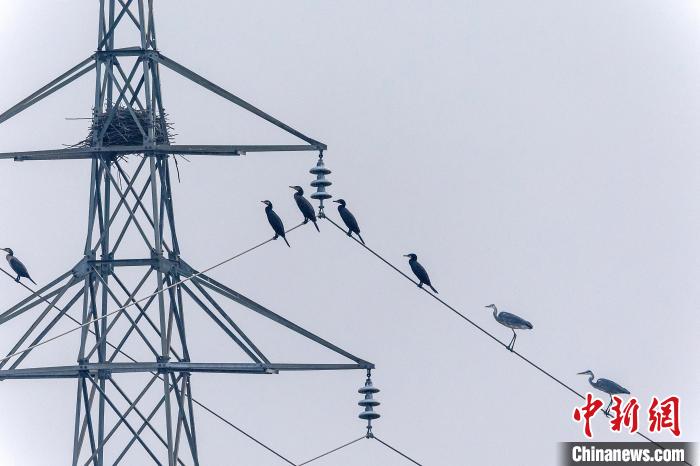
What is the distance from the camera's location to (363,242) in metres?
65.6

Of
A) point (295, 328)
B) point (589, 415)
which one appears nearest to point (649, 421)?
point (589, 415)

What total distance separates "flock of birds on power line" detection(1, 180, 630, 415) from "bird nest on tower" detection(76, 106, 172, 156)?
89.0 inches

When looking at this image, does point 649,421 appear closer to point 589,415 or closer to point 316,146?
point 589,415

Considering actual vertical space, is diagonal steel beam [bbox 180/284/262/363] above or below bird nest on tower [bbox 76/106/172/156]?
below

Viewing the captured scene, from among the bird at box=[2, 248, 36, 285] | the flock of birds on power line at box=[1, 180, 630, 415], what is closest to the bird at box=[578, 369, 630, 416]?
the flock of birds on power line at box=[1, 180, 630, 415]

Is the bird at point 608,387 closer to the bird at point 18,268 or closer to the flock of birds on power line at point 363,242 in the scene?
the flock of birds on power line at point 363,242

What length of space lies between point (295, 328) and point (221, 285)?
1526mm

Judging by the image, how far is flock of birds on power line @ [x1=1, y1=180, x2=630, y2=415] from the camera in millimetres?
65750

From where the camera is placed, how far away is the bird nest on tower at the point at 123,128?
6581cm

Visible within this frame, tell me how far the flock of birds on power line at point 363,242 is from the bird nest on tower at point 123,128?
2.26 metres

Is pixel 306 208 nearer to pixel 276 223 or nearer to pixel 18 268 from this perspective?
pixel 276 223

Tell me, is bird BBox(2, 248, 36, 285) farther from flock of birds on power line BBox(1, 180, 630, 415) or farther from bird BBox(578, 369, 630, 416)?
bird BBox(578, 369, 630, 416)

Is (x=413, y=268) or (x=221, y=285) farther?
(x=413, y=268)

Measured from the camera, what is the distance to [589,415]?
67500 millimetres
